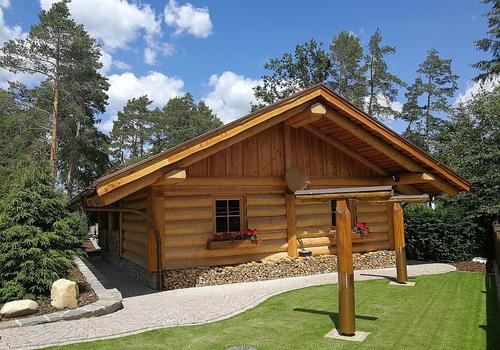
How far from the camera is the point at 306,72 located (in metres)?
37.0

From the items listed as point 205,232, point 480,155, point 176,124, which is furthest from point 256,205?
point 176,124

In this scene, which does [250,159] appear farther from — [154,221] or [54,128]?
[54,128]

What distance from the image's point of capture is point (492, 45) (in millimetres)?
30250

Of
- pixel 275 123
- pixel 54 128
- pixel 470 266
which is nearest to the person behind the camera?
pixel 275 123

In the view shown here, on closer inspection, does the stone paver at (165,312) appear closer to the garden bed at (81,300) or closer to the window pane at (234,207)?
the garden bed at (81,300)

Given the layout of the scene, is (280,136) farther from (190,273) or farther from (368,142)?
(190,273)

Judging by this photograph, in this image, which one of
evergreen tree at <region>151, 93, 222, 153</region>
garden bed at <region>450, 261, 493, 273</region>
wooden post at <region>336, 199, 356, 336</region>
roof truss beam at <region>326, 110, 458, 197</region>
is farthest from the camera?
evergreen tree at <region>151, 93, 222, 153</region>

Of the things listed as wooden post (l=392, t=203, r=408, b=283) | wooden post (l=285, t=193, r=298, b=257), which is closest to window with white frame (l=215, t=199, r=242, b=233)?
wooden post (l=285, t=193, r=298, b=257)

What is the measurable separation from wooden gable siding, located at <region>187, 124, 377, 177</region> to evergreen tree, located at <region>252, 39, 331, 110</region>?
77.8 ft

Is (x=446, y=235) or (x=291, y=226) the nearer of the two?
(x=291, y=226)

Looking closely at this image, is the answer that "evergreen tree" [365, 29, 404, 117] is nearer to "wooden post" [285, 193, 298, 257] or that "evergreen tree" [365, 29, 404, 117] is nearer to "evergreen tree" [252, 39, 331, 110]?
"evergreen tree" [252, 39, 331, 110]

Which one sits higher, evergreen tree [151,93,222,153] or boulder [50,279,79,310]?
evergreen tree [151,93,222,153]

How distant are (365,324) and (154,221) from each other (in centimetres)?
567

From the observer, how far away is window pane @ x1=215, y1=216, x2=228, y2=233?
11.4 metres
